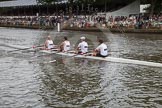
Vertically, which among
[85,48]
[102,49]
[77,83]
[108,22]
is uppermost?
[108,22]

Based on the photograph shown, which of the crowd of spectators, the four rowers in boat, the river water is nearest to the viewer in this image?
the river water

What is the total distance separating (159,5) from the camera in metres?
58.7

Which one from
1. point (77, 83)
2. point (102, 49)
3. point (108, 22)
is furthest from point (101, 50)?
point (108, 22)

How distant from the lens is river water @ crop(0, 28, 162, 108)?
1441 centimetres

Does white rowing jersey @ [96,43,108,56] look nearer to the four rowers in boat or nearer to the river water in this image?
the four rowers in boat

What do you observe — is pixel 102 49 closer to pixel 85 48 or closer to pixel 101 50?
pixel 101 50

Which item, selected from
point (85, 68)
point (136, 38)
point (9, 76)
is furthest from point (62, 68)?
point (136, 38)

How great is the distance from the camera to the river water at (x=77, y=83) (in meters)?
14.4

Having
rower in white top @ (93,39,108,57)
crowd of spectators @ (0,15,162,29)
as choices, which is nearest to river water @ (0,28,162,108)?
rower in white top @ (93,39,108,57)

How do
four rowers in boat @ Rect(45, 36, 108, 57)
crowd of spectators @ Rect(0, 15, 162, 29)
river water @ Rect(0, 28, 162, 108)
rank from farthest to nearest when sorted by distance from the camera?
crowd of spectators @ Rect(0, 15, 162, 29) < four rowers in boat @ Rect(45, 36, 108, 57) < river water @ Rect(0, 28, 162, 108)

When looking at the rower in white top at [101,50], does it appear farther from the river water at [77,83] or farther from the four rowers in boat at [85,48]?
the river water at [77,83]

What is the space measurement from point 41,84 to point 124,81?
4.03 metres

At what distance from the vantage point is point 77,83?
17.8 metres

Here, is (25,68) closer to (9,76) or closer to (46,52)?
(9,76)
